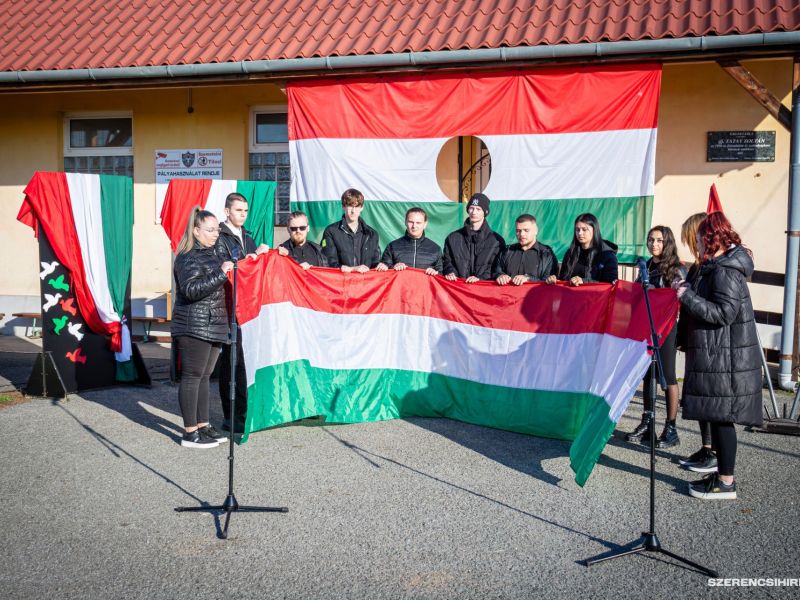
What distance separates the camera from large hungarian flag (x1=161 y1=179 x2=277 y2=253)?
8602mm

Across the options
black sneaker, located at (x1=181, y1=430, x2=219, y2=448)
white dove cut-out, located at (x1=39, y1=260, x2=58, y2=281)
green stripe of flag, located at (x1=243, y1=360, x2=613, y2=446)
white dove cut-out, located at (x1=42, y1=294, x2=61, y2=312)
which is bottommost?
black sneaker, located at (x1=181, y1=430, x2=219, y2=448)

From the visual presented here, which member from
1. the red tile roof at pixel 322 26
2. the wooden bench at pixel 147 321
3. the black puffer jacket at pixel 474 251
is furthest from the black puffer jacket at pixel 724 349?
the wooden bench at pixel 147 321

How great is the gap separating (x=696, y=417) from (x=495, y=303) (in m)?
2.19

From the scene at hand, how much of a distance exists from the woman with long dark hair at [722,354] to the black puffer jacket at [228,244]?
140 inches

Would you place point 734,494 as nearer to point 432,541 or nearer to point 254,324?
point 432,541

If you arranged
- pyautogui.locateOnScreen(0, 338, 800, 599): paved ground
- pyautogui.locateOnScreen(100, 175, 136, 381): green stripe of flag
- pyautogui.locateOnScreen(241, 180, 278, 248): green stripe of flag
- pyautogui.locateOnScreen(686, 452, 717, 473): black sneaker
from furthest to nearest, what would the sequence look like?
pyautogui.locateOnScreen(241, 180, 278, 248): green stripe of flag
pyautogui.locateOnScreen(100, 175, 136, 381): green stripe of flag
pyautogui.locateOnScreen(686, 452, 717, 473): black sneaker
pyautogui.locateOnScreen(0, 338, 800, 599): paved ground

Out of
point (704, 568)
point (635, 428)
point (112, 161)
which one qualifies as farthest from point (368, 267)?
point (112, 161)

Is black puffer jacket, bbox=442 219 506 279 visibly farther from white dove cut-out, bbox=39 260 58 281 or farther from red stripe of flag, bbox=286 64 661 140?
white dove cut-out, bbox=39 260 58 281

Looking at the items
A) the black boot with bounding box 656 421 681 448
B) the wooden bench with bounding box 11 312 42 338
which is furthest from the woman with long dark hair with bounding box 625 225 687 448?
the wooden bench with bounding box 11 312 42 338

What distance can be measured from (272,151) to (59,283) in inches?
168

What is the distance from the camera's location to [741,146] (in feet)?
29.8

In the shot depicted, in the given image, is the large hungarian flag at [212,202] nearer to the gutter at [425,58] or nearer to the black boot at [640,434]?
the gutter at [425,58]

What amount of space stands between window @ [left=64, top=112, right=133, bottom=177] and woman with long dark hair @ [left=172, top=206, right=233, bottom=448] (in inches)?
251

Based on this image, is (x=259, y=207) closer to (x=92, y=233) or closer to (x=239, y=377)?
(x=92, y=233)
